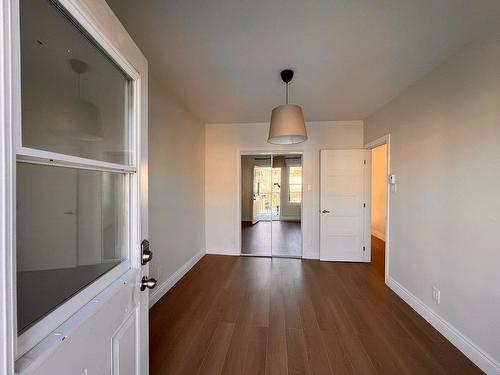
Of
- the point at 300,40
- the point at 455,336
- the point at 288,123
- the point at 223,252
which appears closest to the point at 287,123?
the point at 288,123

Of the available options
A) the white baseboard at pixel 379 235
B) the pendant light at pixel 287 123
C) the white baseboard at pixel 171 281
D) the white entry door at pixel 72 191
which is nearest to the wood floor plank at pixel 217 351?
the white entry door at pixel 72 191

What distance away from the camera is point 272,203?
460cm

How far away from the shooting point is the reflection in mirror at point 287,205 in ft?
Result: 14.1

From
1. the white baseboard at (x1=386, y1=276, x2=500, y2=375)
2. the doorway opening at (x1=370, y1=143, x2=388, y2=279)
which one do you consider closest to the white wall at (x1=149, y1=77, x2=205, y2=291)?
the white baseboard at (x1=386, y1=276, x2=500, y2=375)

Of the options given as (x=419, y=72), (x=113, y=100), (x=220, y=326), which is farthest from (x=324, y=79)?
(x=220, y=326)

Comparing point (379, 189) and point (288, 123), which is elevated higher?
point (288, 123)

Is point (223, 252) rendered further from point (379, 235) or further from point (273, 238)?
point (379, 235)

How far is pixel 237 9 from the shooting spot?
1.47 metres

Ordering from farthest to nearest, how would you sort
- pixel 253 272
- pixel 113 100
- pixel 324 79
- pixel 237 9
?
pixel 253 272, pixel 324 79, pixel 237 9, pixel 113 100

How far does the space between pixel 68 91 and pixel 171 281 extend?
8.40 ft

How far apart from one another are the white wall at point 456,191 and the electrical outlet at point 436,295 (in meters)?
0.05

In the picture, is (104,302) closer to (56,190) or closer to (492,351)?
(56,190)

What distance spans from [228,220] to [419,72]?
342 cm

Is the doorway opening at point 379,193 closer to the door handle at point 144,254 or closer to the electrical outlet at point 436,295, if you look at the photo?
the electrical outlet at point 436,295
